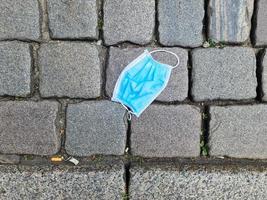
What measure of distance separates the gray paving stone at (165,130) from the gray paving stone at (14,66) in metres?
0.68

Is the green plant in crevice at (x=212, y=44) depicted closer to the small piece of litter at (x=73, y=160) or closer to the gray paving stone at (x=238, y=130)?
the gray paving stone at (x=238, y=130)

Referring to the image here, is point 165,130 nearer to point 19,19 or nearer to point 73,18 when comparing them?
point 73,18

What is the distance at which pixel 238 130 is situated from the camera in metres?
2.24

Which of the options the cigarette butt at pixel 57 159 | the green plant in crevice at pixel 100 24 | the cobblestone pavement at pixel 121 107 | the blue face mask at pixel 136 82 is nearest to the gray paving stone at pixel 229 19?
the cobblestone pavement at pixel 121 107

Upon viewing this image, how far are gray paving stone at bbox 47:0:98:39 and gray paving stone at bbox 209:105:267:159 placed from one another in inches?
33.9

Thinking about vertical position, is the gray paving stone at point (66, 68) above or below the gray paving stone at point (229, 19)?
below

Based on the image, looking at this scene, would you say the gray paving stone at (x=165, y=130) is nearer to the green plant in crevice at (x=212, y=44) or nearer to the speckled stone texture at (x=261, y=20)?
the green plant in crevice at (x=212, y=44)

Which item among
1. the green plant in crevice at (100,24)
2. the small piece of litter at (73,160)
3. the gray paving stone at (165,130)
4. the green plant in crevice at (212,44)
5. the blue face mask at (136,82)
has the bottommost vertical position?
the small piece of litter at (73,160)

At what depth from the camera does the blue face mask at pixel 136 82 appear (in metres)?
2.21

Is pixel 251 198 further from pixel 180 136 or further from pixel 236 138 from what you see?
pixel 180 136

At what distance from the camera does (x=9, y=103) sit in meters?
2.19

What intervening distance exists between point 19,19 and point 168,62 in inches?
34.9

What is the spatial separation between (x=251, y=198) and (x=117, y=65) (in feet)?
3.66

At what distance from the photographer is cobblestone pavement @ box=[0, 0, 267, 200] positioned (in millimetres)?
2186
